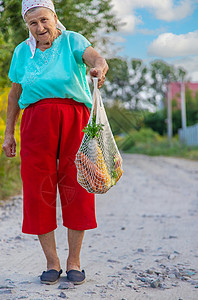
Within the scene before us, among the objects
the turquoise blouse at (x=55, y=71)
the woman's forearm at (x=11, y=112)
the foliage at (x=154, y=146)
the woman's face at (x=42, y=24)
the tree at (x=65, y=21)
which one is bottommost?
the foliage at (x=154, y=146)

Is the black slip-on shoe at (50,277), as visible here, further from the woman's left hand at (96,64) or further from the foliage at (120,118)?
the foliage at (120,118)

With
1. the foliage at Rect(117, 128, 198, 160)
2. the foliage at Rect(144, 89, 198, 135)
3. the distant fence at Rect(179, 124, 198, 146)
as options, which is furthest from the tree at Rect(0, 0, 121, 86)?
the foliage at Rect(144, 89, 198, 135)

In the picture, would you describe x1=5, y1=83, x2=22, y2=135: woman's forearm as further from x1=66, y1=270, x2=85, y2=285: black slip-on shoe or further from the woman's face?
x1=66, y1=270, x2=85, y2=285: black slip-on shoe

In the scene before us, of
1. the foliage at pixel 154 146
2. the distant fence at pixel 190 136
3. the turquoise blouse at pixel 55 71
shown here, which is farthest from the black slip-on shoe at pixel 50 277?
the distant fence at pixel 190 136

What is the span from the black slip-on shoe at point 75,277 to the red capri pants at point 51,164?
30cm

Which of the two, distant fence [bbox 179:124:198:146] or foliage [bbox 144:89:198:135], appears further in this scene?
foliage [bbox 144:89:198:135]

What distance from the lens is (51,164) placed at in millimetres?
2625

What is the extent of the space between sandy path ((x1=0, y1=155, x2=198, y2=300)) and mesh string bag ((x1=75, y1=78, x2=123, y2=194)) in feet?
2.26

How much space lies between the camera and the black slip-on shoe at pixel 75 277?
2688mm

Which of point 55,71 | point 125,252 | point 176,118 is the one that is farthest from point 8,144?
point 176,118

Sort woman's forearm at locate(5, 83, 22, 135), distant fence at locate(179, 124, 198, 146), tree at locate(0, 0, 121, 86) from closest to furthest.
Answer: woman's forearm at locate(5, 83, 22, 135), tree at locate(0, 0, 121, 86), distant fence at locate(179, 124, 198, 146)

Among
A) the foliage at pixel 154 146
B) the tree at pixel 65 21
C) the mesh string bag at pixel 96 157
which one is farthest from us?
the foliage at pixel 154 146

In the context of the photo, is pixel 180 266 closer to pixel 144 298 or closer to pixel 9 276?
pixel 144 298

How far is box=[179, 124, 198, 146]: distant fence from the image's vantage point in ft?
82.2
